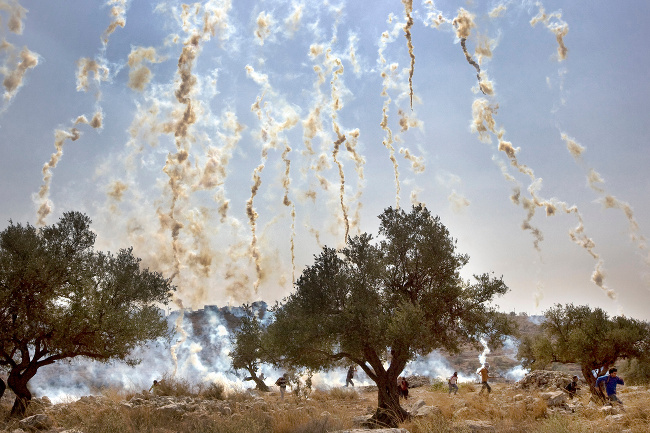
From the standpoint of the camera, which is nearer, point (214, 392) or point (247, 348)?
point (214, 392)

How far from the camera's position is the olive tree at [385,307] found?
2017 cm

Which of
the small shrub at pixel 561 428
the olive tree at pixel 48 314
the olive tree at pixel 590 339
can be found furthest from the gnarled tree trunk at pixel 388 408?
the olive tree at pixel 590 339

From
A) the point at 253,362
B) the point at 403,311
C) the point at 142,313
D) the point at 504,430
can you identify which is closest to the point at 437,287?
the point at 403,311

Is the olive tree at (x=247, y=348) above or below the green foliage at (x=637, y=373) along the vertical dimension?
above

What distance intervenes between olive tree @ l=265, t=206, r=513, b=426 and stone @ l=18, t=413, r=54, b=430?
30.3 ft

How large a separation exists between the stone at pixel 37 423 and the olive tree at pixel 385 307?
9235 millimetres

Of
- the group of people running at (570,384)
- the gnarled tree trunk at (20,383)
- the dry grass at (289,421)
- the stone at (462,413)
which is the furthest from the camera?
the stone at (462,413)

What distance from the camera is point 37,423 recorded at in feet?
52.9

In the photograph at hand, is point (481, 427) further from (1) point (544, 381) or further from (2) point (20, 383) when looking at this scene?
(1) point (544, 381)

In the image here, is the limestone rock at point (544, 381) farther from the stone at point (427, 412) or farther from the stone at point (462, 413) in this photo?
the stone at point (427, 412)

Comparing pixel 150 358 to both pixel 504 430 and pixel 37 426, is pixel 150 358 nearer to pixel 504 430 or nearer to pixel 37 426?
pixel 37 426

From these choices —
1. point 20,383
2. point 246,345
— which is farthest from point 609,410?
point 246,345

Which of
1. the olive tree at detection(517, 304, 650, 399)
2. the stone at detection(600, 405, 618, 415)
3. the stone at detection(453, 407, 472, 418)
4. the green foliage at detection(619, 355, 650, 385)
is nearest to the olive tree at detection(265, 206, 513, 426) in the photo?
the stone at detection(453, 407, 472, 418)

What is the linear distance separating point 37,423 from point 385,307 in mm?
14791
